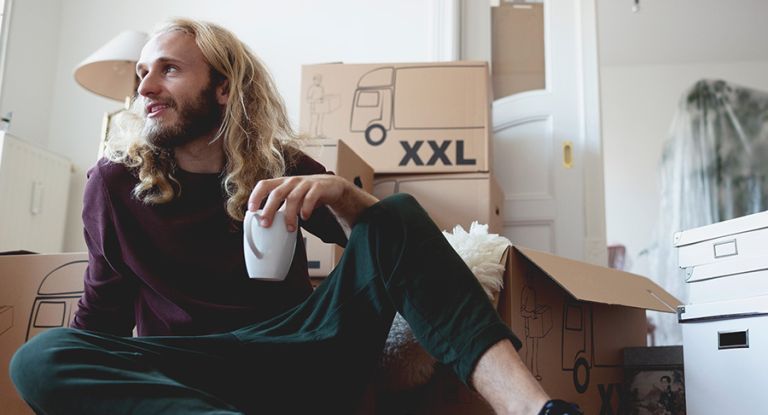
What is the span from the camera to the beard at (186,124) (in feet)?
4.00

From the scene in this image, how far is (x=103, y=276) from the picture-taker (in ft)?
3.79

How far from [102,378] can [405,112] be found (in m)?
1.34

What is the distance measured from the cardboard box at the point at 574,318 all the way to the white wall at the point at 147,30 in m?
1.26

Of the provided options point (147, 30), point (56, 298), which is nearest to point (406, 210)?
point (56, 298)

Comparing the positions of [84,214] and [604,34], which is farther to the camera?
[604,34]

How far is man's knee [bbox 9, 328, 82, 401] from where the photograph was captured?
795 mm

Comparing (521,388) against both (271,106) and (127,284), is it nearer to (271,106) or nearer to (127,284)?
(127,284)

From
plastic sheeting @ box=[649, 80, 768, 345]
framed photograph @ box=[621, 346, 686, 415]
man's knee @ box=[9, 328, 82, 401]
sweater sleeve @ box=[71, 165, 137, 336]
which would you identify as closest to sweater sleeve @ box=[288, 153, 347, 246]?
sweater sleeve @ box=[71, 165, 137, 336]

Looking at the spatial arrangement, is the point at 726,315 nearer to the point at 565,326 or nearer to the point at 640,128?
the point at 565,326

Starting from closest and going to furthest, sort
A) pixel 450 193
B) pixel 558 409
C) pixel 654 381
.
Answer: pixel 558 409 → pixel 654 381 → pixel 450 193

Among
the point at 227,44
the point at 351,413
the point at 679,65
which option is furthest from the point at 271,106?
the point at 679,65

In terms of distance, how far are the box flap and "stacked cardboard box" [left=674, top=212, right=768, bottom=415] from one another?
0.12m

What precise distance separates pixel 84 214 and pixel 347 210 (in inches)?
16.0

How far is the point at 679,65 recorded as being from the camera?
4781mm
